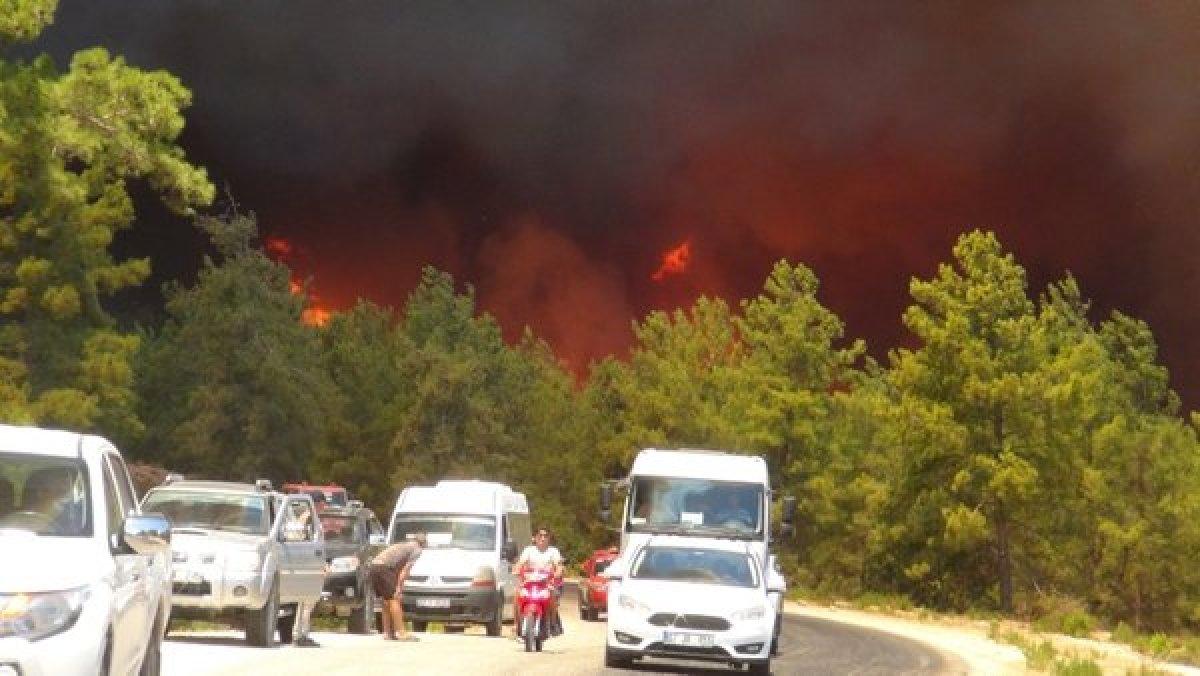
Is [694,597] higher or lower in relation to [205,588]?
higher

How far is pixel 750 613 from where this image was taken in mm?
23797

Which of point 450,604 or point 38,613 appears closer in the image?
point 38,613

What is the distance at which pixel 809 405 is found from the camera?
8012 centimetres

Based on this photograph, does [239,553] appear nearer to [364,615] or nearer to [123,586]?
[364,615]

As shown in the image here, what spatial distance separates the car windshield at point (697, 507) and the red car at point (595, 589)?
38.0 feet

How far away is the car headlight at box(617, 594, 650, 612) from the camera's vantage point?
78.5 ft

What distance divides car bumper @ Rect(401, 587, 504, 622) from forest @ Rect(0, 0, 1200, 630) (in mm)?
8464

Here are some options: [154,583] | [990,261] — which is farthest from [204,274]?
[154,583]

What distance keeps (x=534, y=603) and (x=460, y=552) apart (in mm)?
6728

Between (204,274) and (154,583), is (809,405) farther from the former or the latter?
(154,583)

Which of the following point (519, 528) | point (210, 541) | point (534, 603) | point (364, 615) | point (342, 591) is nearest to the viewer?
point (210, 541)

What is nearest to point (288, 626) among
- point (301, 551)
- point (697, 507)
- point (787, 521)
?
point (301, 551)

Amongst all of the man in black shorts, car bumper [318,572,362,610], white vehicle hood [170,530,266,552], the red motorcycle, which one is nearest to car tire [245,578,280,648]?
white vehicle hood [170,530,266,552]

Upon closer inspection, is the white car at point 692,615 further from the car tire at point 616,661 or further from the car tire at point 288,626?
the car tire at point 288,626
